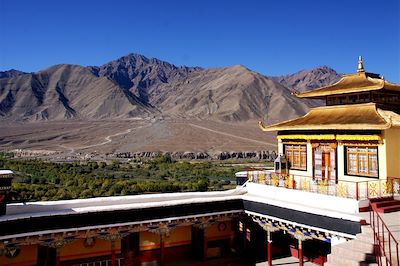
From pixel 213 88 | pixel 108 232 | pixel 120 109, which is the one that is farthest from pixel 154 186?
pixel 213 88

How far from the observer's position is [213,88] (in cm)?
18162

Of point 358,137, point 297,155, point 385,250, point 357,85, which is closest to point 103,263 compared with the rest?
point 297,155

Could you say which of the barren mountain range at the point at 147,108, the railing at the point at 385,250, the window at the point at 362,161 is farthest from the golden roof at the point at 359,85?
the barren mountain range at the point at 147,108

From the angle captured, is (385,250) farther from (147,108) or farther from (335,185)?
(147,108)

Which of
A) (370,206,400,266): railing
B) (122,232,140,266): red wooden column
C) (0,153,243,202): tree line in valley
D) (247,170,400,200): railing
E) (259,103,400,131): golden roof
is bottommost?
(122,232,140,266): red wooden column

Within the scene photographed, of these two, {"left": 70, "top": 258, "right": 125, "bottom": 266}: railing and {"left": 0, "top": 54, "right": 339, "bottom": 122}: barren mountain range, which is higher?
{"left": 0, "top": 54, "right": 339, "bottom": 122}: barren mountain range

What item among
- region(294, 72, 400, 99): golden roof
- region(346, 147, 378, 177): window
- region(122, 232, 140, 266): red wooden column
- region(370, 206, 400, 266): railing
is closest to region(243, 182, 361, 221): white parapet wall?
region(370, 206, 400, 266): railing

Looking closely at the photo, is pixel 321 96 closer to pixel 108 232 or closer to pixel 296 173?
pixel 296 173

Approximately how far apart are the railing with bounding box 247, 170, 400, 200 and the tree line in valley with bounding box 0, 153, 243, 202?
12211mm

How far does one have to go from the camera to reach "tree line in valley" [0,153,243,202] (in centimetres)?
3416

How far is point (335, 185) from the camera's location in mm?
15961

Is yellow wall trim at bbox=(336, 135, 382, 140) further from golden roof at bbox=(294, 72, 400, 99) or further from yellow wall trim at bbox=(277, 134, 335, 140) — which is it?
golden roof at bbox=(294, 72, 400, 99)

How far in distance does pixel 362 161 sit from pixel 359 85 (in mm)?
3557

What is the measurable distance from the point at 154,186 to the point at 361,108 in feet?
80.9
